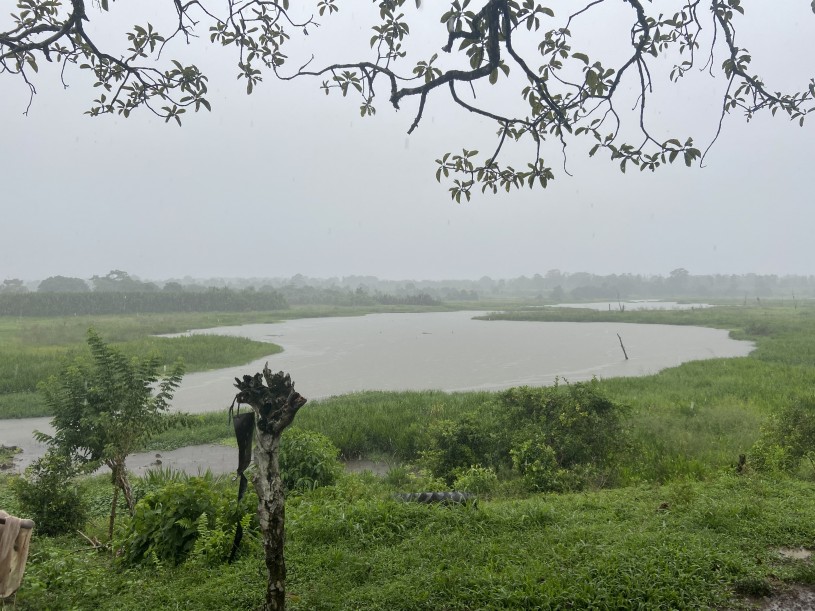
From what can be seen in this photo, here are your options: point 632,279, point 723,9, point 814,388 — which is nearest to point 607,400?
point 723,9

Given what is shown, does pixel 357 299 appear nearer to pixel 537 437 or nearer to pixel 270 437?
pixel 537 437

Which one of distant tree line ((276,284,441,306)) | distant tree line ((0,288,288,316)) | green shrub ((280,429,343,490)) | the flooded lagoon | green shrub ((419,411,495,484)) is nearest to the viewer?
green shrub ((280,429,343,490))

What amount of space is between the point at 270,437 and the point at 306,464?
4457 millimetres

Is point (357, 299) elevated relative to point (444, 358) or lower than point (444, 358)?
elevated

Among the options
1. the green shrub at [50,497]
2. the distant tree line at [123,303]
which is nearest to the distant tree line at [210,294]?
the distant tree line at [123,303]

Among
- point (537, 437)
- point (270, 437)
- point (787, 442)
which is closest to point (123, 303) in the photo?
point (537, 437)

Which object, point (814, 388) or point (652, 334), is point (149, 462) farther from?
point (652, 334)

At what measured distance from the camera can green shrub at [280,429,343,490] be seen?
20.7 ft

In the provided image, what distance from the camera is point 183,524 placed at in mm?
3824

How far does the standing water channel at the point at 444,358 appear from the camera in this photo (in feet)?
58.1

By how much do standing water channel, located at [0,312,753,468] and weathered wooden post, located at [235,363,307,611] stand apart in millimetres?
10282

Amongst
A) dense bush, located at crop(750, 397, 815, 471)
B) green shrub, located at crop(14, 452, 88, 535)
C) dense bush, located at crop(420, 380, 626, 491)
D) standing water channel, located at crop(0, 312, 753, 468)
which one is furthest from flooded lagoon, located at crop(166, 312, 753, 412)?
green shrub, located at crop(14, 452, 88, 535)

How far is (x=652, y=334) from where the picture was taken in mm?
34719

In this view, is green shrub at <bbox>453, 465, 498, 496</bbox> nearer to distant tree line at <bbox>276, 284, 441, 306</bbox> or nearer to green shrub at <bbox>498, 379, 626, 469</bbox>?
green shrub at <bbox>498, 379, 626, 469</bbox>
